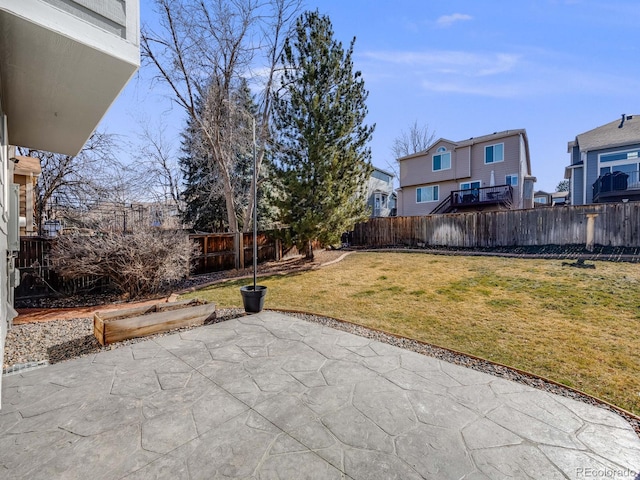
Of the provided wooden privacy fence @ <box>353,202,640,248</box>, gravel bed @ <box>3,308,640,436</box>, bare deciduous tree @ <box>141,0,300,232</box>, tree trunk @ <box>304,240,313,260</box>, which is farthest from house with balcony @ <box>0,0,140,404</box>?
wooden privacy fence @ <box>353,202,640,248</box>

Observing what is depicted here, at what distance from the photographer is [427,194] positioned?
21.0 meters

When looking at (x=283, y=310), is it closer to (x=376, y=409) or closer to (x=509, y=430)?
(x=376, y=409)

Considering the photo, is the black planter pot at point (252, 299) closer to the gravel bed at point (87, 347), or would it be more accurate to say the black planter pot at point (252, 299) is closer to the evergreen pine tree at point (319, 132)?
the gravel bed at point (87, 347)

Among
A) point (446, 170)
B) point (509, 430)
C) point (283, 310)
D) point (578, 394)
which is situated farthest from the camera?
point (446, 170)

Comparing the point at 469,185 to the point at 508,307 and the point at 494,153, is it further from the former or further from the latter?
the point at 508,307

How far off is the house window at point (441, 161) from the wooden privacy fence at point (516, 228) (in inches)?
283

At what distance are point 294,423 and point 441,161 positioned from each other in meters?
21.0

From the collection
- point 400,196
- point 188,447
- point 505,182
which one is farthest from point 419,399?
point 400,196

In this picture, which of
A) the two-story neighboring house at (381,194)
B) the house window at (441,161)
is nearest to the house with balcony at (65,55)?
the house window at (441,161)

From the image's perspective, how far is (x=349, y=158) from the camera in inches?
421

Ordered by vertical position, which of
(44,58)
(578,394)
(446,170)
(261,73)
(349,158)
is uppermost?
(261,73)

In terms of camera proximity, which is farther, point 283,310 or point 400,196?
point 400,196

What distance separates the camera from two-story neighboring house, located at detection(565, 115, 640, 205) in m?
15.0

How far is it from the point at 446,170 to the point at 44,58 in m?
20.8
